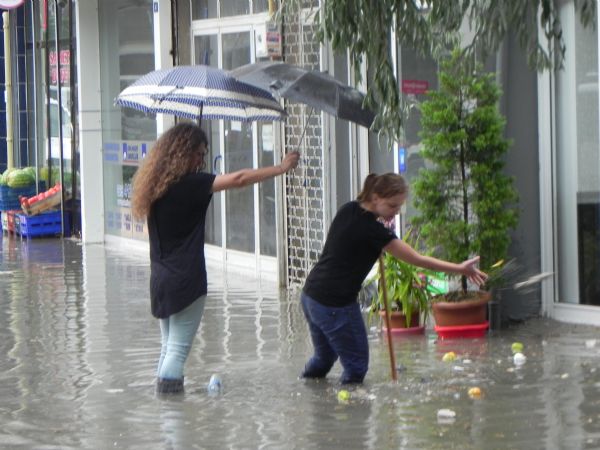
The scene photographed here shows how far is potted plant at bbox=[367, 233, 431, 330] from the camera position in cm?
1071

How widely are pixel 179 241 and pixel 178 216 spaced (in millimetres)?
156

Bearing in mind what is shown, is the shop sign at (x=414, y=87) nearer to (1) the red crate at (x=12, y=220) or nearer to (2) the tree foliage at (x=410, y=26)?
(2) the tree foliage at (x=410, y=26)

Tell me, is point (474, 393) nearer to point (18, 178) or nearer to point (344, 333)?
point (344, 333)

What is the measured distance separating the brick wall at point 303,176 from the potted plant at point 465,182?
10.1 ft

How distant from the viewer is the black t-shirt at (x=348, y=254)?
8.41m

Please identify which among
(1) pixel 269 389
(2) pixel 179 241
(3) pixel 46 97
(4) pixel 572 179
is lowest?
(1) pixel 269 389

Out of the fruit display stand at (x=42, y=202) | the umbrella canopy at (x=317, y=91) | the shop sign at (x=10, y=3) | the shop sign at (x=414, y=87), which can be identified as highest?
the shop sign at (x=10, y=3)

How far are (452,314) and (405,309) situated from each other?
1.38ft

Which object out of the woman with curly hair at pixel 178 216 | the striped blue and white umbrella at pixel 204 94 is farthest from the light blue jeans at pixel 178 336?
the striped blue and white umbrella at pixel 204 94

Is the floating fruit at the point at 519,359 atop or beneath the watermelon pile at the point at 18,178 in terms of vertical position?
beneath

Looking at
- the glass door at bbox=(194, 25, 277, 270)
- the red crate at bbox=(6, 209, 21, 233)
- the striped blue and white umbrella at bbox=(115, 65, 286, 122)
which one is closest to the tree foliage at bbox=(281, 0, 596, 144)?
the striped blue and white umbrella at bbox=(115, 65, 286, 122)

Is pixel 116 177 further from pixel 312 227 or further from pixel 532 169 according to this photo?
pixel 532 169

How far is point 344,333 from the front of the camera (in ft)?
28.0

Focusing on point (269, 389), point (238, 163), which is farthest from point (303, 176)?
point (269, 389)
